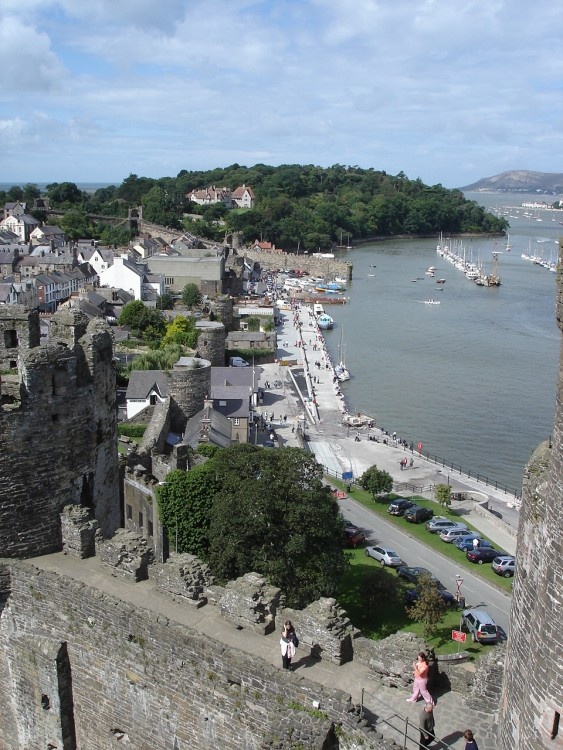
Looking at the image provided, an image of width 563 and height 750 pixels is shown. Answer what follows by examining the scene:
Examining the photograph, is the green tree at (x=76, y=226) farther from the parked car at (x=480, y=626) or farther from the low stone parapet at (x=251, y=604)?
the low stone parapet at (x=251, y=604)

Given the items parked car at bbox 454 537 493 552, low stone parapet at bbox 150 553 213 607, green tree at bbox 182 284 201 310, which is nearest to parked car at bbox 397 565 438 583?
→ parked car at bbox 454 537 493 552

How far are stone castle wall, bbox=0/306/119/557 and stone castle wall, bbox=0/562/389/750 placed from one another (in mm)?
895

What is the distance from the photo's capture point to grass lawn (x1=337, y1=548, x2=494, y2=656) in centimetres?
2164

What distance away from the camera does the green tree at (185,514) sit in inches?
926

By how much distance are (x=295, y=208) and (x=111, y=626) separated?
157906 millimetres

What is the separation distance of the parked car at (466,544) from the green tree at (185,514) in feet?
36.2

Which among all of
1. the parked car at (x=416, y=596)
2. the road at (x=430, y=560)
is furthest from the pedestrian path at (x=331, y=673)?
the road at (x=430, y=560)

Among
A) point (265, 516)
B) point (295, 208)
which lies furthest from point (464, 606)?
point (295, 208)

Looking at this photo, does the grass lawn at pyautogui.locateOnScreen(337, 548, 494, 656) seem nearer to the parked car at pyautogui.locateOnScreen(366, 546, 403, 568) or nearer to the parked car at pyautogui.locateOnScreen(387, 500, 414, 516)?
the parked car at pyautogui.locateOnScreen(366, 546, 403, 568)

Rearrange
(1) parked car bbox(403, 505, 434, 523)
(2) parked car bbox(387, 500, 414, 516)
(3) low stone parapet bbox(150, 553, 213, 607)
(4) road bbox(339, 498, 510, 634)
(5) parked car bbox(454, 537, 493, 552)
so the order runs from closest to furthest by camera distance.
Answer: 1. (3) low stone parapet bbox(150, 553, 213, 607)
2. (4) road bbox(339, 498, 510, 634)
3. (5) parked car bbox(454, 537, 493, 552)
4. (1) parked car bbox(403, 505, 434, 523)
5. (2) parked car bbox(387, 500, 414, 516)

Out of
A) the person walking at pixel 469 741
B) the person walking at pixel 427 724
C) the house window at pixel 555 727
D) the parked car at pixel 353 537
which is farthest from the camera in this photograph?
the parked car at pixel 353 537

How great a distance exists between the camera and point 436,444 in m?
44.2

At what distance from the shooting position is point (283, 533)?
2055 cm

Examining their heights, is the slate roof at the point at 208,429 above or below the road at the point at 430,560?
above
